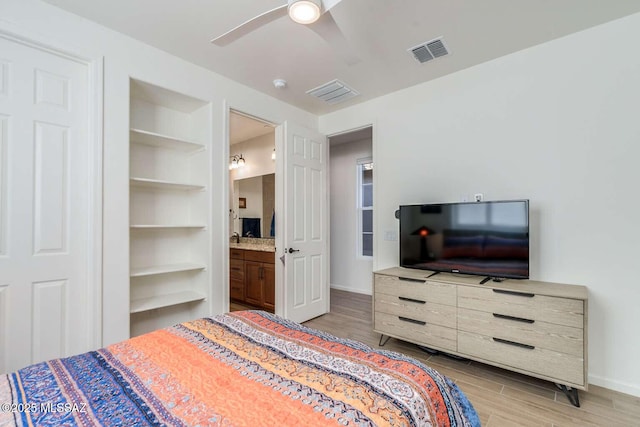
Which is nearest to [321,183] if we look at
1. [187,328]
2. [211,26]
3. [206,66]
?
[206,66]

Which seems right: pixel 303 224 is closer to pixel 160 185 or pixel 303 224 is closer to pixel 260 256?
pixel 260 256

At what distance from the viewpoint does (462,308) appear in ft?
7.91

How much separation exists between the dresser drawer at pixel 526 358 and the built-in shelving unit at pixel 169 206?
237 cm

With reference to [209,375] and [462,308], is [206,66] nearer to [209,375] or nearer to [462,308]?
[209,375]

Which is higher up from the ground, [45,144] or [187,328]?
[45,144]

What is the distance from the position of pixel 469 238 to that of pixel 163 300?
2804mm

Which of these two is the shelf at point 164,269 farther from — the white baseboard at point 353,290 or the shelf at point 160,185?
the white baseboard at point 353,290

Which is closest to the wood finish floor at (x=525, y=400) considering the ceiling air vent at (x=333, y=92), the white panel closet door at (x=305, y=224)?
the white panel closet door at (x=305, y=224)

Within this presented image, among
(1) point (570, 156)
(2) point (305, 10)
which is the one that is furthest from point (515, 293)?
(2) point (305, 10)

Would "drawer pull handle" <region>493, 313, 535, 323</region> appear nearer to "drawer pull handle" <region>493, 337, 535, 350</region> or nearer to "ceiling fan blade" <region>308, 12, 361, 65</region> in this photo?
"drawer pull handle" <region>493, 337, 535, 350</region>

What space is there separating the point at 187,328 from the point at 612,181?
307 cm

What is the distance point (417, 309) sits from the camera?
8.73ft

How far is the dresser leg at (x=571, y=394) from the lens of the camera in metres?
2.00

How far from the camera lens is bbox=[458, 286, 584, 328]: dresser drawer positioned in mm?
1973
